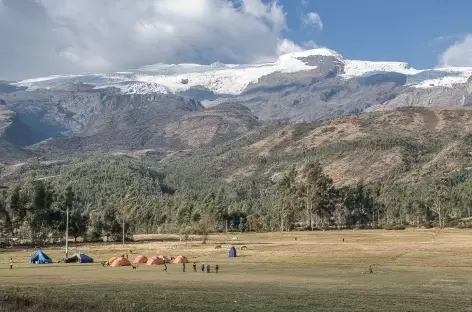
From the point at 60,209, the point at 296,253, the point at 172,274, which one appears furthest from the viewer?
the point at 60,209

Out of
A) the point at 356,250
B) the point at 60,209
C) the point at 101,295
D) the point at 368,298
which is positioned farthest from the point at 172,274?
the point at 60,209

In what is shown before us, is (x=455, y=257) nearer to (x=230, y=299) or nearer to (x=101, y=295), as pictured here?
(x=230, y=299)

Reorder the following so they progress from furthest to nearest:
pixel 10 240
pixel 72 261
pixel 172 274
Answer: pixel 10 240 → pixel 72 261 → pixel 172 274

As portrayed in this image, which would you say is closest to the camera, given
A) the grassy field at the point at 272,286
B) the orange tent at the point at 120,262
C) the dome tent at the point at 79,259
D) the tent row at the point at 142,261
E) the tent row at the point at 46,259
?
the grassy field at the point at 272,286

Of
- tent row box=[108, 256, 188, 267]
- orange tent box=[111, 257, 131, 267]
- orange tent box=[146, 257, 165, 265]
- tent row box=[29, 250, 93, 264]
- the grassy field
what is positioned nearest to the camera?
the grassy field

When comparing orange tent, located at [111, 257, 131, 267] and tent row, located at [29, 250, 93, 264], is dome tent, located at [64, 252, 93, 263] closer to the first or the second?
tent row, located at [29, 250, 93, 264]

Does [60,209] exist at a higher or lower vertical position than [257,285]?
higher

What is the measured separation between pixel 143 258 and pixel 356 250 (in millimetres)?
38746

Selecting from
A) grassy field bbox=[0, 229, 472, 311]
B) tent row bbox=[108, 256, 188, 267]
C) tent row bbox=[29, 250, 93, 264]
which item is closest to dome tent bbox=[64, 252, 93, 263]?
tent row bbox=[29, 250, 93, 264]

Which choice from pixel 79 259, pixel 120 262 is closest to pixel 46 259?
pixel 79 259

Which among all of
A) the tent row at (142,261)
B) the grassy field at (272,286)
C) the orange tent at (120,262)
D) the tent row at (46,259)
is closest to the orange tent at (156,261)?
the tent row at (142,261)

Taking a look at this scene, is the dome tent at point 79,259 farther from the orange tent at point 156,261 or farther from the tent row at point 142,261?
the orange tent at point 156,261

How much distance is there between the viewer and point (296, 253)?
9988cm

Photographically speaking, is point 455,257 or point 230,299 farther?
point 455,257
